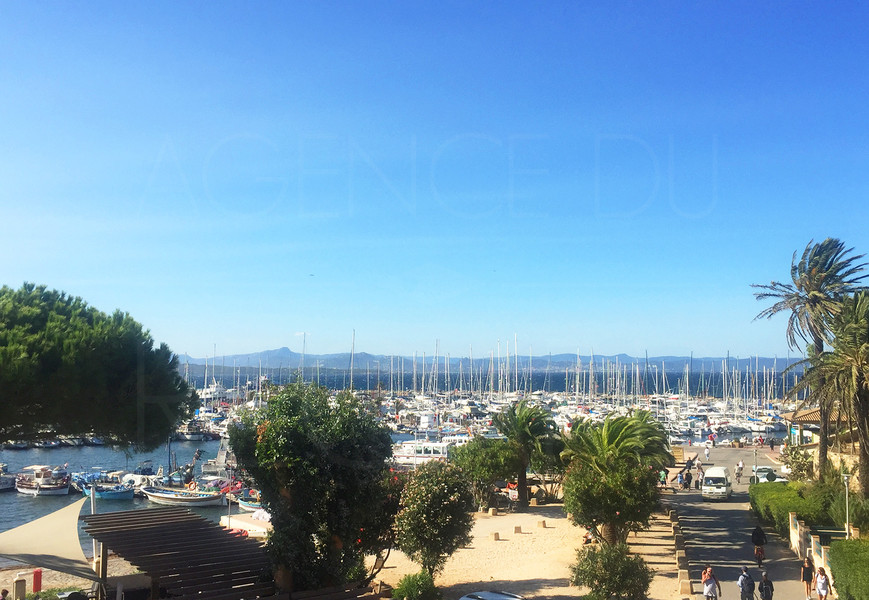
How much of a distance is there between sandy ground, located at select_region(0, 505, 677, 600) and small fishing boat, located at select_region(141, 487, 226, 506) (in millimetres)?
23857

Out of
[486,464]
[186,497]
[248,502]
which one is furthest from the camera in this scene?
[186,497]

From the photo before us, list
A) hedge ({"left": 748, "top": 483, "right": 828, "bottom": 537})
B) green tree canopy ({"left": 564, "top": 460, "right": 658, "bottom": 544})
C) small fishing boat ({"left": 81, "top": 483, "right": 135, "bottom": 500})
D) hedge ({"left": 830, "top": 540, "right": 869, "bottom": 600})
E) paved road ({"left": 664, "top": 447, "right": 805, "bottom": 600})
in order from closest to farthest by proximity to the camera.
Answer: hedge ({"left": 830, "top": 540, "right": 869, "bottom": 600}), paved road ({"left": 664, "top": 447, "right": 805, "bottom": 600}), green tree canopy ({"left": 564, "top": 460, "right": 658, "bottom": 544}), hedge ({"left": 748, "top": 483, "right": 828, "bottom": 537}), small fishing boat ({"left": 81, "top": 483, "right": 135, "bottom": 500})

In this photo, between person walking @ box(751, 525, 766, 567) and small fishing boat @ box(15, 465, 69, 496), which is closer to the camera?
person walking @ box(751, 525, 766, 567)

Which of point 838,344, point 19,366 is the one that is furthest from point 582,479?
point 19,366

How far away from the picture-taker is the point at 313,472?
1339 centimetres

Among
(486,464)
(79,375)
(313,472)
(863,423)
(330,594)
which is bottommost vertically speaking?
(486,464)

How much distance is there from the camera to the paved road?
716 inches

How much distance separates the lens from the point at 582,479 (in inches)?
784

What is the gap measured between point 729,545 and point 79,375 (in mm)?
19784

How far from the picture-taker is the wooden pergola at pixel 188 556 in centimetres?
1295

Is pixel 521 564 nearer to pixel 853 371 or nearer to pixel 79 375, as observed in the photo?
pixel 853 371

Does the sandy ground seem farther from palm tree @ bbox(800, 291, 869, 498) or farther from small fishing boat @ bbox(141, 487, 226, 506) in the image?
small fishing boat @ bbox(141, 487, 226, 506)

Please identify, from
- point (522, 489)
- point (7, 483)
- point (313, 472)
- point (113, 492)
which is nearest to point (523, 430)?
point (522, 489)

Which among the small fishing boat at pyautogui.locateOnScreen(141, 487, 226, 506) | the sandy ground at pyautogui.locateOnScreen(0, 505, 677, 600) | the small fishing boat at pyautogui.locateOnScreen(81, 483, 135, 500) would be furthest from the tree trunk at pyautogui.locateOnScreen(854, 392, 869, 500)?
Answer: the small fishing boat at pyautogui.locateOnScreen(81, 483, 135, 500)
